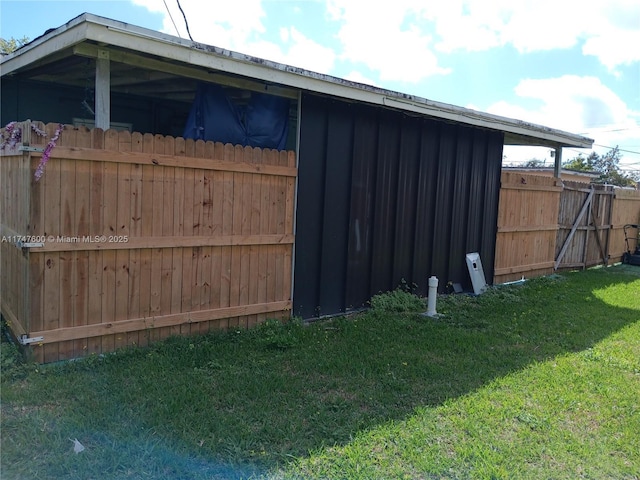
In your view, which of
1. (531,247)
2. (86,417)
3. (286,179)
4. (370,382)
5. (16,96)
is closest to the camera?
(86,417)

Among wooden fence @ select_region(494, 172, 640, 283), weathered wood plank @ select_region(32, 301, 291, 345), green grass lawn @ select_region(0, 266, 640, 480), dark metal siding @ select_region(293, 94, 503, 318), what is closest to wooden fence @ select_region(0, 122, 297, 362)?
weathered wood plank @ select_region(32, 301, 291, 345)

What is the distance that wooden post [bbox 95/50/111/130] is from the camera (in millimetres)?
4230

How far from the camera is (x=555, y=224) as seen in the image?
10203 millimetres

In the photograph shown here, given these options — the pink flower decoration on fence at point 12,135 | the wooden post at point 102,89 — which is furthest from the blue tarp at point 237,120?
the pink flower decoration on fence at point 12,135

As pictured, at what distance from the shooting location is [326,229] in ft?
20.1

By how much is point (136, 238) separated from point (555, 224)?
8.58 meters

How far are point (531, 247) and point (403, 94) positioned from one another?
16.6 ft

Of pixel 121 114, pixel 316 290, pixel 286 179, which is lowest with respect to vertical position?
pixel 316 290

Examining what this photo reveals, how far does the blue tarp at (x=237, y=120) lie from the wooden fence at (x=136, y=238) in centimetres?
51

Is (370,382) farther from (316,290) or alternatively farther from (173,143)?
(173,143)

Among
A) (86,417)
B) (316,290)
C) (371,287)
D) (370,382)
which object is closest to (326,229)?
(316,290)

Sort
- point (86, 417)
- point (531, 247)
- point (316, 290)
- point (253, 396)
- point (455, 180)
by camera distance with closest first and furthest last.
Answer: point (86, 417), point (253, 396), point (316, 290), point (455, 180), point (531, 247)

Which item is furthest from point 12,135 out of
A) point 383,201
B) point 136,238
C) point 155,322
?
point 383,201

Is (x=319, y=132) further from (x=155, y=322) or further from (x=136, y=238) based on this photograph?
(x=155, y=322)
